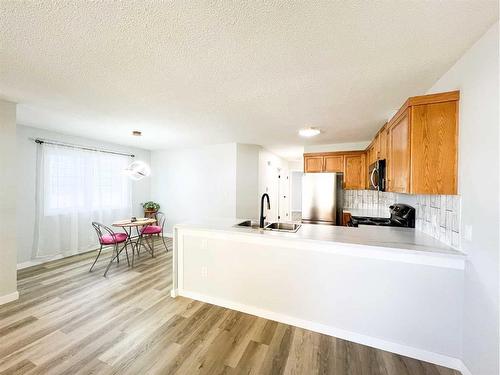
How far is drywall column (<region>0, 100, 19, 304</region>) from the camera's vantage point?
8.20 feet

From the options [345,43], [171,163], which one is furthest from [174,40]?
[171,163]

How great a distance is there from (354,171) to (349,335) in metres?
3.22

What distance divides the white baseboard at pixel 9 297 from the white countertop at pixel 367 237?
80.9 inches

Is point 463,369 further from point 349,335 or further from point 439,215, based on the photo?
point 439,215

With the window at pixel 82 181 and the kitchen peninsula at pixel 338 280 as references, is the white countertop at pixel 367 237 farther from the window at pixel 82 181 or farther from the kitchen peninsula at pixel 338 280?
the window at pixel 82 181

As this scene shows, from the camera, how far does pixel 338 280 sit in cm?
205

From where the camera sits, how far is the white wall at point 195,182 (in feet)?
16.5

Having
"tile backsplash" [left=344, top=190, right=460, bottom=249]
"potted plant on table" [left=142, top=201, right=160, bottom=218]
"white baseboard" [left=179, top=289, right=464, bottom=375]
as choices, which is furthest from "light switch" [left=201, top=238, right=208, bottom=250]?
"potted plant on table" [left=142, top=201, right=160, bottom=218]

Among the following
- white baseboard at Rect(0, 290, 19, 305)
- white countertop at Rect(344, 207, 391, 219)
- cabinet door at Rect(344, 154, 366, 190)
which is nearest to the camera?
white baseboard at Rect(0, 290, 19, 305)

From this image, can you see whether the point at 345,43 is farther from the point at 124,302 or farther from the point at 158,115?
the point at 124,302

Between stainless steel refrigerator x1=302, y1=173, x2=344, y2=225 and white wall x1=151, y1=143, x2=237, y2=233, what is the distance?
5.37 ft

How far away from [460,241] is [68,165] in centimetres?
575

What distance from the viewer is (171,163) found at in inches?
A: 226

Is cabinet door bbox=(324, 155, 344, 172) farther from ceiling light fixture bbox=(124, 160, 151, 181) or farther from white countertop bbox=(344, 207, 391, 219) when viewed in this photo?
ceiling light fixture bbox=(124, 160, 151, 181)
